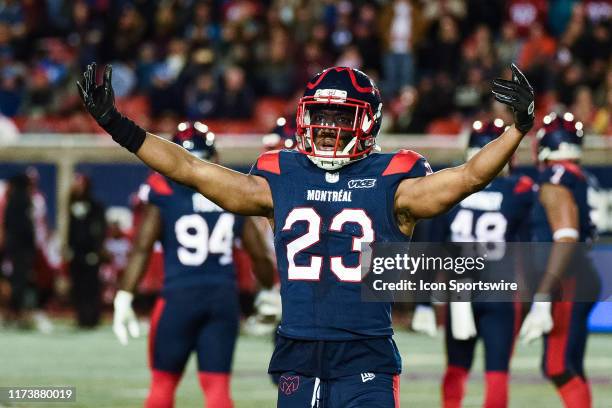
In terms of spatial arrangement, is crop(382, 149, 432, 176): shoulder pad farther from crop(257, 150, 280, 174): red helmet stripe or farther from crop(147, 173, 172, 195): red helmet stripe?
crop(147, 173, 172, 195): red helmet stripe

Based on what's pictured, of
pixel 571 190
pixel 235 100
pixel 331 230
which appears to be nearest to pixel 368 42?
pixel 235 100

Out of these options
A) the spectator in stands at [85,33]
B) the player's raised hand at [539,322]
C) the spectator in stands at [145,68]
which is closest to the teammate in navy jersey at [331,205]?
the player's raised hand at [539,322]

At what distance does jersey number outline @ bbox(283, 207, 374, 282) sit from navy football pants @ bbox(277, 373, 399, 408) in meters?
0.34

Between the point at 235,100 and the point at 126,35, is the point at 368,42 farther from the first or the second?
the point at 126,35

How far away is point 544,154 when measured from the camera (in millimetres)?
7496

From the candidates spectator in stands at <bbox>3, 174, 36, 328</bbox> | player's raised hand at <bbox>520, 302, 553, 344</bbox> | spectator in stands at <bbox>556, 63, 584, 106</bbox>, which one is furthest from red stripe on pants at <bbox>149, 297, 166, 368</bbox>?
spectator in stands at <bbox>556, 63, 584, 106</bbox>

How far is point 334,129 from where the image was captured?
15.3 ft

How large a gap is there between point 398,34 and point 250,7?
1915 mm

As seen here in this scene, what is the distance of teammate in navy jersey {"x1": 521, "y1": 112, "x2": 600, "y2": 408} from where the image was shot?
270 inches

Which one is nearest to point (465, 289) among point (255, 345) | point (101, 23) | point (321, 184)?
point (321, 184)

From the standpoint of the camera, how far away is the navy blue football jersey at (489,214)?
287 inches

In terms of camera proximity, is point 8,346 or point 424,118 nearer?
point 8,346

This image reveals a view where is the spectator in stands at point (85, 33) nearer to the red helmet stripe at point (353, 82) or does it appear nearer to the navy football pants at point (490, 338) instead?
the navy football pants at point (490, 338)

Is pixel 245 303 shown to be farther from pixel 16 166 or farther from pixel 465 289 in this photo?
pixel 465 289
